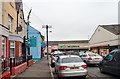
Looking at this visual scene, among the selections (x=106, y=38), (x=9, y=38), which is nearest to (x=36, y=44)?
(x=106, y=38)

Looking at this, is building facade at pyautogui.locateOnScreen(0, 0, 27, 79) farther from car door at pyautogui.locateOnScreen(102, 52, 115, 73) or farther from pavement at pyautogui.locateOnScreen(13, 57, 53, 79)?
car door at pyautogui.locateOnScreen(102, 52, 115, 73)

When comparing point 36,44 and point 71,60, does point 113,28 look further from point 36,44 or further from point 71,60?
point 71,60

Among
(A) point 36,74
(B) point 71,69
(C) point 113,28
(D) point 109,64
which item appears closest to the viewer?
(B) point 71,69

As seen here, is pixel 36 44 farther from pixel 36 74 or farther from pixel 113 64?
pixel 113 64

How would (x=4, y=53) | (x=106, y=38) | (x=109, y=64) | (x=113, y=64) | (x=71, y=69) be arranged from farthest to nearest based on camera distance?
(x=106, y=38) < (x=4, y=53) < (x=109, y=64) < (x=113, y=64) < (x=71, y=69)

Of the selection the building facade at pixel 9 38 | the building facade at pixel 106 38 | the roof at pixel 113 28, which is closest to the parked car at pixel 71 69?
the building facade at pixel 9 38

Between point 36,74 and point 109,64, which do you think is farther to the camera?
point 36,74

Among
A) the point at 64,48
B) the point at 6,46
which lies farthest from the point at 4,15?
the point at 64,48

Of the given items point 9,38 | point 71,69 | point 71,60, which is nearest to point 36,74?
point 71,60

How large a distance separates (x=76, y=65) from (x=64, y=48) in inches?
3237

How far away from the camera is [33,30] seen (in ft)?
155

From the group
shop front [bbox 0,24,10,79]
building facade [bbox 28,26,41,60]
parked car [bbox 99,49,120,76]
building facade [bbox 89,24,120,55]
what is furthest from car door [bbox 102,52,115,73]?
building facade [bbox 89,24,120,55]

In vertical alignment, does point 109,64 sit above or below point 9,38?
below

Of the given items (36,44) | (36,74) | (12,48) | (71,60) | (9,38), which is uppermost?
(9,38)
